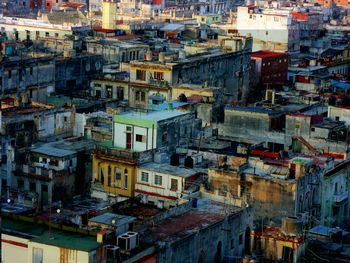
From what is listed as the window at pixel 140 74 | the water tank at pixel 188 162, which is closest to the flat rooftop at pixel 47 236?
the water tank at pixel 188 162

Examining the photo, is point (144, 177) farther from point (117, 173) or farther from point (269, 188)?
point (269, 188)

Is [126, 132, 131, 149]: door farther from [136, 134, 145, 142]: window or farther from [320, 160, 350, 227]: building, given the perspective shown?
[320, 160, 350, 227]: building

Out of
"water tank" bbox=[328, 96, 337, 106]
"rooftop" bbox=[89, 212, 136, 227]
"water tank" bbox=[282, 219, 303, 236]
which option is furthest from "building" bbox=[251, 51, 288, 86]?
"rooftop" bbox=[89, 212, 136, 227]

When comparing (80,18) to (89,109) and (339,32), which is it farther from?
(89,109)

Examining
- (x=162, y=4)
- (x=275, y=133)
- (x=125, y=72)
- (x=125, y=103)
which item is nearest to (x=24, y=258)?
(x=275, y=133)

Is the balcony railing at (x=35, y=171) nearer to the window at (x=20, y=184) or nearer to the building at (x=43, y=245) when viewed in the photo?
the window at (x=20, y=184)
